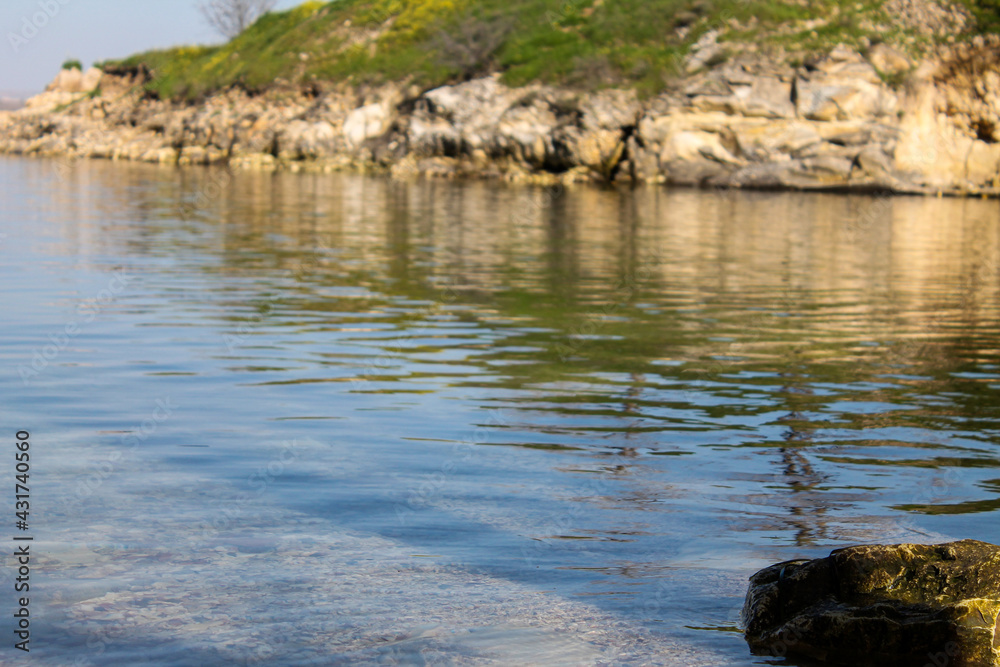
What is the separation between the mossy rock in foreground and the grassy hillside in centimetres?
5583

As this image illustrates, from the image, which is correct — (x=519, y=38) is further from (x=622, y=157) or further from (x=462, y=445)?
(x=462, y=445)

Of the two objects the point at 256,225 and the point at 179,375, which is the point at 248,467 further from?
the point at 256,225

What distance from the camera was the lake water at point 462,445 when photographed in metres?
4.54

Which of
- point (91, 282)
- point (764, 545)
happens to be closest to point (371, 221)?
point (91, 282)

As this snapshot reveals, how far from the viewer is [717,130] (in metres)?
52.8

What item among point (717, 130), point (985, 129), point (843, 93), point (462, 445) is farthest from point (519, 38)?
point (462, 445)

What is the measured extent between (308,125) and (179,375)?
60161mm

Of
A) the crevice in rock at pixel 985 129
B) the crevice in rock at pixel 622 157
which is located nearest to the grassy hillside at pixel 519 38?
the crevice in rock at pixel 622 157

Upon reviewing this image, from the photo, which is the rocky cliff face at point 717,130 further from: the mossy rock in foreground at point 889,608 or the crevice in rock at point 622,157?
the mossy rock in foreground at point 889,608

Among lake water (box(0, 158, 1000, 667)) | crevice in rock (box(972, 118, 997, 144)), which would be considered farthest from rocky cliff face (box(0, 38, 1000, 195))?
lake water (box(0, 158, 1000, 667))

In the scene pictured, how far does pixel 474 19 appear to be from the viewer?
71.4 meters

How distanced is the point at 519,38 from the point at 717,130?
21.8 metres

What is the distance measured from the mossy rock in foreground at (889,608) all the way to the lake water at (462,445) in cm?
22

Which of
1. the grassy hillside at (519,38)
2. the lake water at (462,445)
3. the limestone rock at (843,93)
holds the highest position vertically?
the grassy hillside at (519,38)
